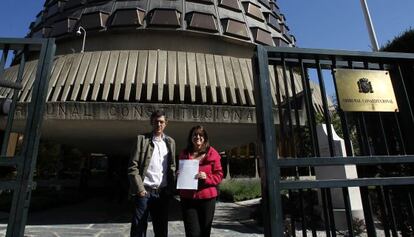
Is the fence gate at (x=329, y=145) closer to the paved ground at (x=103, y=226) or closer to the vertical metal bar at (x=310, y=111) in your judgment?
the vertical metal bar at (x=310, y=111)

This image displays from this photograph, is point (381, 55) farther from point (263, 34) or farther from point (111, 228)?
point (263, 34)

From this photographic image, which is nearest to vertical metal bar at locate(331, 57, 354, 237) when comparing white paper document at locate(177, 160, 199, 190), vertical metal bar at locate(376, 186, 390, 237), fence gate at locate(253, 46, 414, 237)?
fence gate at locate(253, 46, 414, 237)

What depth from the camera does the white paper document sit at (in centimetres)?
373

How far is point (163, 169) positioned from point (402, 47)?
594 centimetres

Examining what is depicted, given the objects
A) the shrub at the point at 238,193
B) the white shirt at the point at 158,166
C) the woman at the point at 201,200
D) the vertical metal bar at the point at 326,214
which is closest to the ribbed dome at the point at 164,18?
the shrub at the point at 238,193

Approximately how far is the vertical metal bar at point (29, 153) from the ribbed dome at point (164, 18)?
12596 mm

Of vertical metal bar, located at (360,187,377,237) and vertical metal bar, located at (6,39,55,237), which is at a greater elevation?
vertical metal bar, located at (6,39,55,237)

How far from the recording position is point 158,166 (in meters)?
4.08

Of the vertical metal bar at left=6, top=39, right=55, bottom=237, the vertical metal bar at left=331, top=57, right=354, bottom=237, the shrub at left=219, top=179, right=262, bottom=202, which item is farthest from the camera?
the shrub at left=219, top=179, right=262, bottom=202

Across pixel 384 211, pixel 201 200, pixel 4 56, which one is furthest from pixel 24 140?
pixel 384 211

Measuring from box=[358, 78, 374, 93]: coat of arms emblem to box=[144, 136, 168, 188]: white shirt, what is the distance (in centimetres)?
241

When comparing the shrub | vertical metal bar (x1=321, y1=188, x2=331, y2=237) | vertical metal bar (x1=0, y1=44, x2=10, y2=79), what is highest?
vertical metal bar (x1=0, y1=44, x2=10, y2=79)

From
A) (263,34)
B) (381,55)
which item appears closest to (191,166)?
(381,55)

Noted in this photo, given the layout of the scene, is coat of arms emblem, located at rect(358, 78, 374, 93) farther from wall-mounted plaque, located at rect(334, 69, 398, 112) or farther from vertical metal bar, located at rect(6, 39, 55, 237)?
vertical metal bar, located at rect(6, 39, 55, 237)
